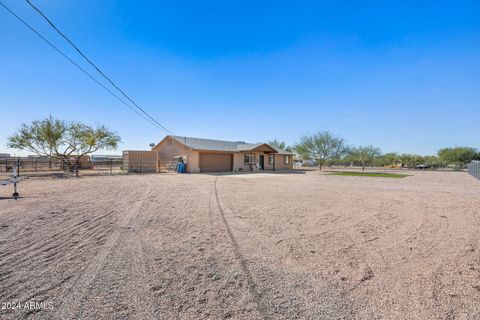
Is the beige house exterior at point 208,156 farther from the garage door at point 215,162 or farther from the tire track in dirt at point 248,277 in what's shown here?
the tire track in dirt at point 248,277

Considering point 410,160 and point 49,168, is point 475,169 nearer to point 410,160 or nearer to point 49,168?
point 410,160

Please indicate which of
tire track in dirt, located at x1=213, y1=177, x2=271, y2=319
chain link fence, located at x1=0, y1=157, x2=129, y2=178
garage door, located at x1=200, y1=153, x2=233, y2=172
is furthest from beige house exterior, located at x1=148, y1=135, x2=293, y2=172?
tire track in dirt, located at x1=213, y1=177, x2=271, y2=319

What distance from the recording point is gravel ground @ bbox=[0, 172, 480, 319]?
256 cm

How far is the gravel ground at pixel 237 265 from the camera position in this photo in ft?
8.39

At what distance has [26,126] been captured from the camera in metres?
23.2

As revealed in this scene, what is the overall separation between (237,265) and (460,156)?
62.7m

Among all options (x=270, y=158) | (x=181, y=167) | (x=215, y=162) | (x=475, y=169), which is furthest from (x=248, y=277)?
(x=270, y=158)

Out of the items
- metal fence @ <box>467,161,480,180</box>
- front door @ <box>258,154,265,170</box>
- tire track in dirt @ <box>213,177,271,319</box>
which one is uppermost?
front door @ <box>258,154,265,170</box>

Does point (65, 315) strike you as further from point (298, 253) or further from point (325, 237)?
point (325, 237)

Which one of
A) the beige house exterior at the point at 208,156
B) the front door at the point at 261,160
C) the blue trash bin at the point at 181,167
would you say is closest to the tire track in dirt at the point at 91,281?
the blue trash bin at the point at 181,167

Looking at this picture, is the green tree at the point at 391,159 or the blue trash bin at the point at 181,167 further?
the green tree at the point at 391,159

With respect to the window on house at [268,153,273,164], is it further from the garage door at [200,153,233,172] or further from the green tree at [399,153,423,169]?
the green tree at [399,153,423,169]

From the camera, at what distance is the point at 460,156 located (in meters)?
48.2

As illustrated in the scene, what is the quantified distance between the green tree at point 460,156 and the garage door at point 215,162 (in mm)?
47257
